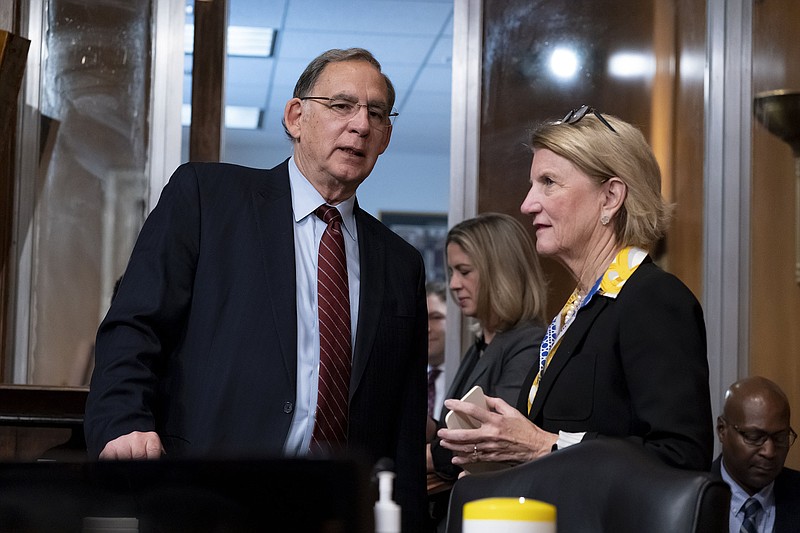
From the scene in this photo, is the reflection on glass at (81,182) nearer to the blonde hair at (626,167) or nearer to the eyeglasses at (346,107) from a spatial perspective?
the eyeglasses at (346,107)

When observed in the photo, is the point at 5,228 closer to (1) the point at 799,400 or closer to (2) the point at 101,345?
(2) the point at 101,345

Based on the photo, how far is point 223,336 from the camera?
2.25m

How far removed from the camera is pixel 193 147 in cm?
454

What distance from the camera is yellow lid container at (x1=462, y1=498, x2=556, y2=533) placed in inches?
31.1

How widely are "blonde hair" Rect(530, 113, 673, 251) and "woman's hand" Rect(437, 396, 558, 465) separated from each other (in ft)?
1.58

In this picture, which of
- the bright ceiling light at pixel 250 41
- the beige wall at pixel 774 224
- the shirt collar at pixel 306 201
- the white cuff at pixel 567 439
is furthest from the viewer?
the bright ceiling light at pixel 250 41

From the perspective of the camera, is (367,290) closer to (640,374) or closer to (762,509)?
(640,374)

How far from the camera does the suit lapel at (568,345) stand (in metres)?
2.18

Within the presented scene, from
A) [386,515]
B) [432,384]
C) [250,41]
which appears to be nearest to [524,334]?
[432,384]

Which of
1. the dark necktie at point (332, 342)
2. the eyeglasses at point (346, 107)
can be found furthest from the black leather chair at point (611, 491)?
the eyeglasses at point (346, 107)

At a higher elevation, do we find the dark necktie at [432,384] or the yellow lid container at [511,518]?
the yellow lid container at [511,518]

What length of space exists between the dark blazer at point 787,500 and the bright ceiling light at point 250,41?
3.37 m

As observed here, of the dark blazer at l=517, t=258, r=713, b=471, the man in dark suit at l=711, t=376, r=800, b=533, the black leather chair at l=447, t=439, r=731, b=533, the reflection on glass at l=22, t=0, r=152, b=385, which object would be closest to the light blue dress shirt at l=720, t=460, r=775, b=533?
the man in dark suit at l=711, t=376, r=800, b=533

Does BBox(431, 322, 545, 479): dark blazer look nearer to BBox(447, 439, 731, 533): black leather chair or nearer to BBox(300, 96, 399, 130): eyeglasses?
BBox(300, 96, 399, 130): eyeglasses
